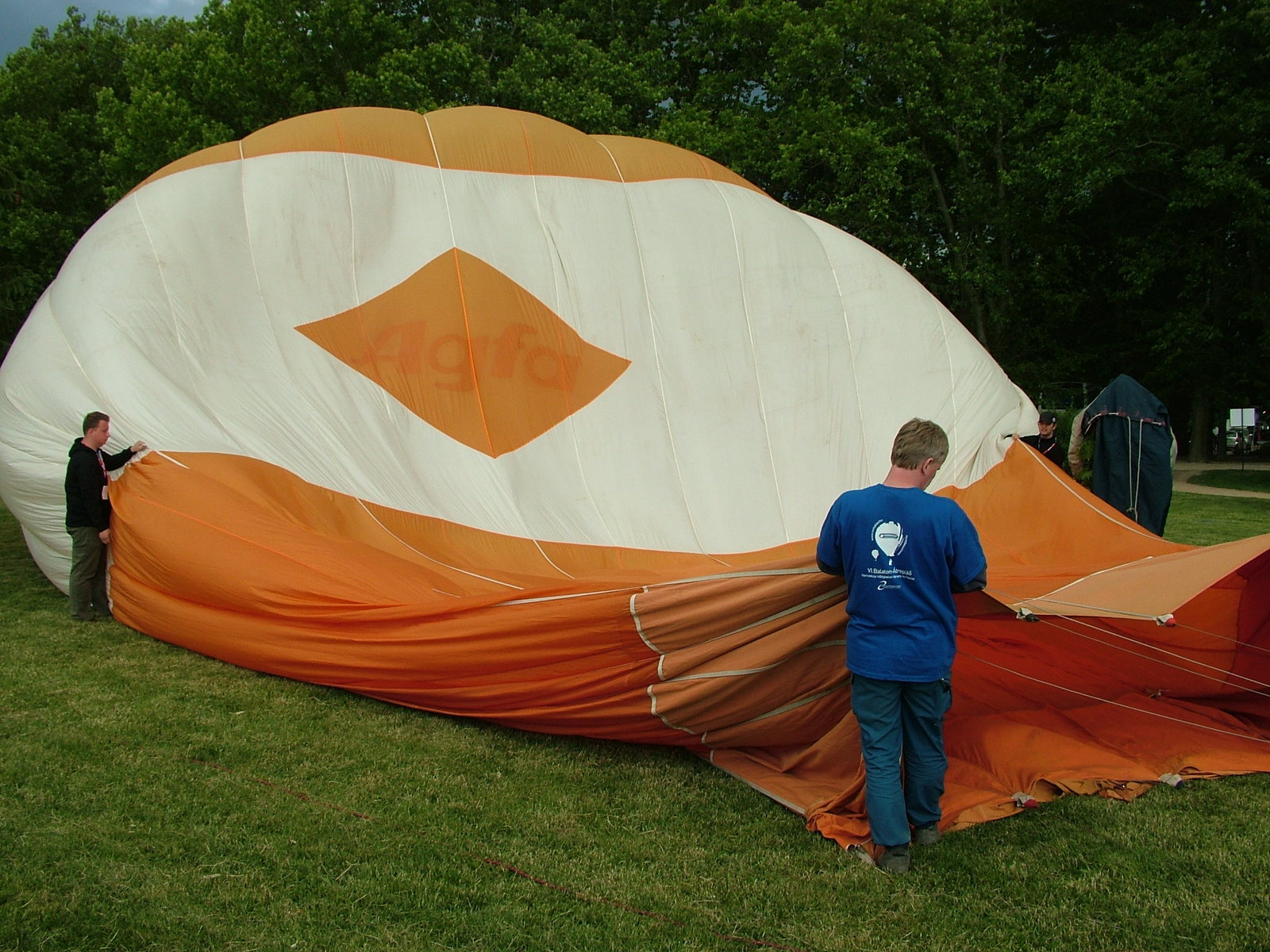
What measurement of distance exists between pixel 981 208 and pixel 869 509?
63.4 feet

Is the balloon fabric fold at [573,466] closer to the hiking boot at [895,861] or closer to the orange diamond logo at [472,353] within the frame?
the orange diamond logo at [472,353]

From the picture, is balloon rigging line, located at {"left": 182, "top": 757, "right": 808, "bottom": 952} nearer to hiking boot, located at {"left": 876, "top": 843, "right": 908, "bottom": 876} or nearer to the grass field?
the grass field

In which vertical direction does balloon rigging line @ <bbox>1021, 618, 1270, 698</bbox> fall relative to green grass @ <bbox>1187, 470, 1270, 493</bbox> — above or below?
above

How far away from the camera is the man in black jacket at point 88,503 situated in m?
5.60

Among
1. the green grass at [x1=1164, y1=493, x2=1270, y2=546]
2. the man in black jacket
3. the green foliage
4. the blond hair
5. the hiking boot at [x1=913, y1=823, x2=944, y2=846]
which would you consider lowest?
the green grass at [x1=1164, y1=493, x2=1270, y2=546]

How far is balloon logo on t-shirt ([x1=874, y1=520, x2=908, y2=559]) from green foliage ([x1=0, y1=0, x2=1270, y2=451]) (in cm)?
1589

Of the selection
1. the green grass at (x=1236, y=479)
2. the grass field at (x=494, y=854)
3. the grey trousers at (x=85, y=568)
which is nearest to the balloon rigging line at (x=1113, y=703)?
the grass field at (x=494, y=854)

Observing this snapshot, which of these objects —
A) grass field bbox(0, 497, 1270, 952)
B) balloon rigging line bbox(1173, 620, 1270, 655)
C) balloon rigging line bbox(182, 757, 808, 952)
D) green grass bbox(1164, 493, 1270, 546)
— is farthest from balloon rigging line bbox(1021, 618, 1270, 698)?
green grass bbox(1164, 493, 1270, 546)

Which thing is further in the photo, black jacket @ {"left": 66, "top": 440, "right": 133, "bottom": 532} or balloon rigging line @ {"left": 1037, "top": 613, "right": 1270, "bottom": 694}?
black jacket @ {"left": 66, "top": 440, "right": 133, "bottom": 532}

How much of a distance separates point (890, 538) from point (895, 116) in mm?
18478

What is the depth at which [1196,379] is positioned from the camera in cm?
2220

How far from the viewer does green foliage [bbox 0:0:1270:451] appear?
18.3 metres

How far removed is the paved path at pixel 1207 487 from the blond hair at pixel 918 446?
31.1ft

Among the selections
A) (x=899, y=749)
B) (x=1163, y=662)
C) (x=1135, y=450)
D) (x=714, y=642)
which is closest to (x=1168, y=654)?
(x=1163, y=662)
